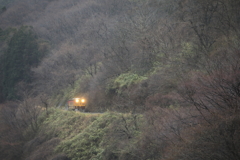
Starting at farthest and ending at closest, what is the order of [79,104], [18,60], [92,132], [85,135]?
[18,60] → [79,104] → [85,135] → [92,132]

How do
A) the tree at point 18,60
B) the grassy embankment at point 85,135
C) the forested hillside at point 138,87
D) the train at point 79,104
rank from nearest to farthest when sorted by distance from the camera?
1. the forested hillside at point 138,87
2. the grassy embankment at point 85,135
3. the train at point 79,104
4. the tree at point 18,60

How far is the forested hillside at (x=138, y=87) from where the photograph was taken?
9953mm

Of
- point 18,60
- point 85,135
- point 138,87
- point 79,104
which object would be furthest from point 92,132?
point 18,60

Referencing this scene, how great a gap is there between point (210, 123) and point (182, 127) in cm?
202

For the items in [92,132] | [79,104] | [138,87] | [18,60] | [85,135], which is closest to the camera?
[138,87]

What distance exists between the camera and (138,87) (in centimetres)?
2017

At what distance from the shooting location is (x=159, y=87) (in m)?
18.1

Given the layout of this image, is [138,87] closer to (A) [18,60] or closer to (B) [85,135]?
(B) [85,135]

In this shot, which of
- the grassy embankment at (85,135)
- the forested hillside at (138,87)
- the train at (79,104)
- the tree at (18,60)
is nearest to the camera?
the forested hillside at (138,87)

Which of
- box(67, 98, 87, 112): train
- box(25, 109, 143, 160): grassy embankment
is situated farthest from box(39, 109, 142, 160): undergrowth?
box(67, 98, 87, 112): train

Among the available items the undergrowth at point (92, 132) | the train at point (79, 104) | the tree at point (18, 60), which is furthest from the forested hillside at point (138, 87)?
the train at point (79, 104)

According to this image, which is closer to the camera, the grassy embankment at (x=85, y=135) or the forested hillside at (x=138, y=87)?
the forested hillside at (x=138, y=87)

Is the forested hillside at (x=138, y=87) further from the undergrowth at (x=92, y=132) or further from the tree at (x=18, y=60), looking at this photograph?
the tree at (x=18, y=60)

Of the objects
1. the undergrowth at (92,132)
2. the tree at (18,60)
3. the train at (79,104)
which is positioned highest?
the tree at (18,60)
